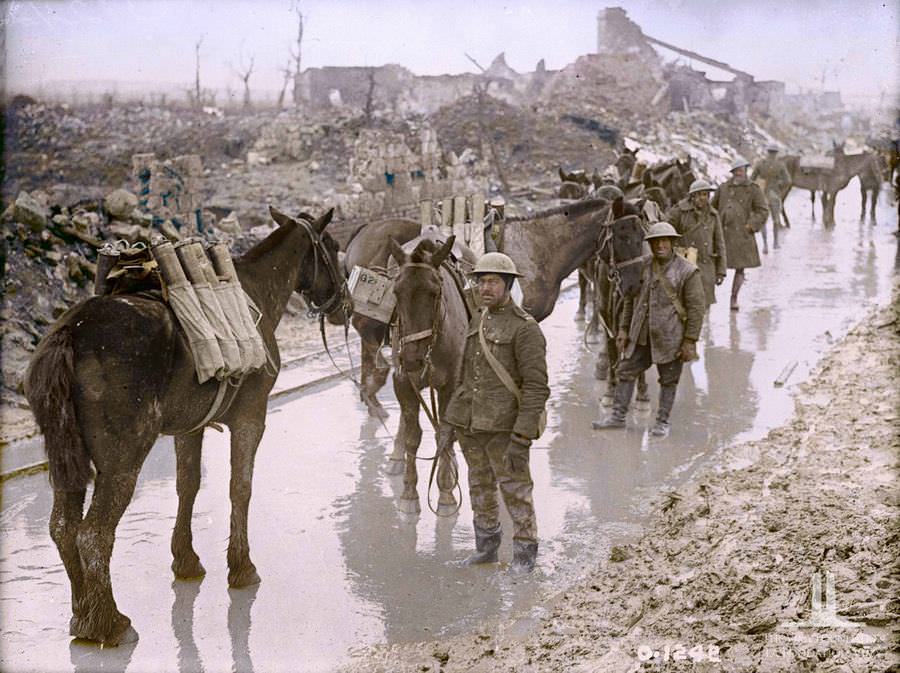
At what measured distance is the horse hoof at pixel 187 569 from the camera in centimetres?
Answer: 595

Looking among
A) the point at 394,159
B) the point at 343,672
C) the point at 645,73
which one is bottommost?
the point at 343,672

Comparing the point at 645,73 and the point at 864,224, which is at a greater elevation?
the point at 645,73

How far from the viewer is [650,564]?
20.0ft

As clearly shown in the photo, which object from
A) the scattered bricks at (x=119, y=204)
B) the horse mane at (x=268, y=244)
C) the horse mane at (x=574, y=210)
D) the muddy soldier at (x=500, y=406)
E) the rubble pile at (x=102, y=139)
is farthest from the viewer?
the rubble pile at (x=102, y=139)

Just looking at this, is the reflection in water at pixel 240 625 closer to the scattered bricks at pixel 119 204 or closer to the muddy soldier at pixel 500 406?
the muddy soldier at pixel 500 406

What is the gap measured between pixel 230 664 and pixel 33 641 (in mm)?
1165

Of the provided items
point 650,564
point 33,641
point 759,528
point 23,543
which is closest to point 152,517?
point 23,543

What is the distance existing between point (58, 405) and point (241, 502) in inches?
58.6

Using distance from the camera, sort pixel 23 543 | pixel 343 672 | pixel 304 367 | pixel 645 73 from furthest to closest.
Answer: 1. pixel 645 73
2. pixel 304 367
3. pixel 23 543
4. pixel 343 672

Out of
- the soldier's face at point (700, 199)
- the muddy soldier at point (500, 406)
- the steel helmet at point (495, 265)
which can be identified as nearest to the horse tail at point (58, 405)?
the muddy soldier at point (500, 406)

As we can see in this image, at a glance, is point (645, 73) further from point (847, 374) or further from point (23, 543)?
point (23, 543)

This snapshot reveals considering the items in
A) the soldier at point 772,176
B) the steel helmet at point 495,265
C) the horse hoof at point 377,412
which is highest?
the soldier at point 772,176

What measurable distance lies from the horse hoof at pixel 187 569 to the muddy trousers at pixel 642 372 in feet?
15.6

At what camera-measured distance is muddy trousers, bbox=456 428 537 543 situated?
5.99 metres
